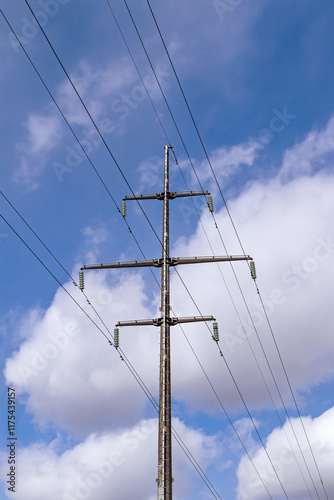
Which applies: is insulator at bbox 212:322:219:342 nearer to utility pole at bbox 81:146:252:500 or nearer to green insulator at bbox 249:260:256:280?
utility pole at bbox 81:146:252:500

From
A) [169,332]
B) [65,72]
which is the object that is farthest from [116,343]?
[65,72]

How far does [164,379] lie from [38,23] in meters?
16.4

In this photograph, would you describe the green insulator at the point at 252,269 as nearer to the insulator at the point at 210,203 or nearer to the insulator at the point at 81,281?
the insulator at the point at 210,203

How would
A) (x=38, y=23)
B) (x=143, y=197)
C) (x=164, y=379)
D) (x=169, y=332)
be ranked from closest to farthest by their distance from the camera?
(x=38, y=23), (x=164, y=379), (x=169, y=332), (x=143, y=197)

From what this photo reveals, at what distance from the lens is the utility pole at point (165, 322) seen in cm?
2334

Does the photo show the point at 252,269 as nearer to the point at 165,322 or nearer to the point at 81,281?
the point at 165,322

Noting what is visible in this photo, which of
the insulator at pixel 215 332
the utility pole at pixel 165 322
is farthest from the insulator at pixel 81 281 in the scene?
the insulator at pixel 215 332

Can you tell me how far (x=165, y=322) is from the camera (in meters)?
27.0

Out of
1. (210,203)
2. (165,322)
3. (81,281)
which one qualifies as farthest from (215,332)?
(210,203)

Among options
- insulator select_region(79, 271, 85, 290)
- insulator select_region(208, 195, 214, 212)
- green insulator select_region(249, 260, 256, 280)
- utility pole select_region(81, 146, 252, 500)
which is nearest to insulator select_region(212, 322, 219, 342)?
utility pole select_region(81, 146, 252, 500)

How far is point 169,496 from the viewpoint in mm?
22969

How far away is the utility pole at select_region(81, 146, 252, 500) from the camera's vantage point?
23.3 meters

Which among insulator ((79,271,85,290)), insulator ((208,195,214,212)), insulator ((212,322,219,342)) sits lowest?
insulator ((212,322,219,342))

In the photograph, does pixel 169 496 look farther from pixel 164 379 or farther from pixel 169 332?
pixel 169 332
